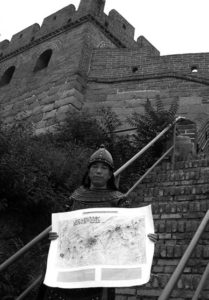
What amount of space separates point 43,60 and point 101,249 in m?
13.0

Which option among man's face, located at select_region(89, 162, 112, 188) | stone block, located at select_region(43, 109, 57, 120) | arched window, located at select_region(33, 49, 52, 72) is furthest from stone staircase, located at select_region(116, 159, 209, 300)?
arched window, located at select_region(33, 49, 52, 72)

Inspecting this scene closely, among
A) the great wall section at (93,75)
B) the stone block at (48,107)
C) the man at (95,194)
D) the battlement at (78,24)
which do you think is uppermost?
the battlement at (78,24)

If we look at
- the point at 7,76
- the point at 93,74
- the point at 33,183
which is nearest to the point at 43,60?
the point at 7,76

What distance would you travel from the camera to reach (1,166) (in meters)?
5.11

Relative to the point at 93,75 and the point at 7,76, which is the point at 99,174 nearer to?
the point at 93,75

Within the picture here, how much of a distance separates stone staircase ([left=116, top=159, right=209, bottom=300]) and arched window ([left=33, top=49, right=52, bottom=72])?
30.5 feet

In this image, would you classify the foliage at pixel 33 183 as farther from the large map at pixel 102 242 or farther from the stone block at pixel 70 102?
the stone block at pixel 70 102

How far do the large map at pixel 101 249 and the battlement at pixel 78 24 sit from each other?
12025 millimetres

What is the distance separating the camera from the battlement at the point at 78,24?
1395cm

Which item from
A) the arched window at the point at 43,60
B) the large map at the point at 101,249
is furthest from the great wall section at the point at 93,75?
the large map at the point at 101,249

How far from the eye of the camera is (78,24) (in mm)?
13797

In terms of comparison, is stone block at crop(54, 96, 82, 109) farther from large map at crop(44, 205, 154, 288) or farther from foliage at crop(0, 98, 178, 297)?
large map at crop(44, 205, 154, 288)

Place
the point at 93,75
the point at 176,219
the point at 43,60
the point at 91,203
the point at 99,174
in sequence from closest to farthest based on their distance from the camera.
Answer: the point at 91,203, the point at 99,174, the point at 176,219, the point at 93,75, the point at 43,60

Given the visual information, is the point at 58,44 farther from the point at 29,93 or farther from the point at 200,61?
the point at 200,61
